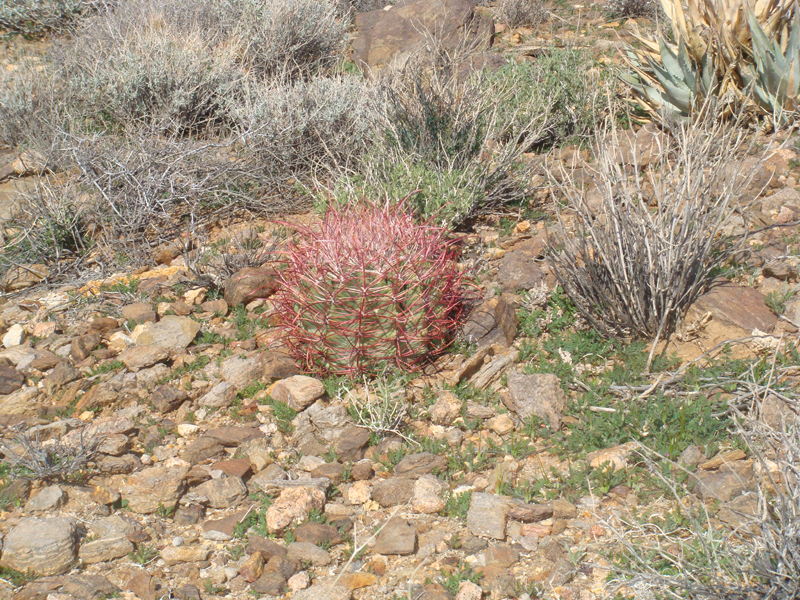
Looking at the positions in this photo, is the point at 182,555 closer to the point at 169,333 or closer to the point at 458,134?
the point at 169,333

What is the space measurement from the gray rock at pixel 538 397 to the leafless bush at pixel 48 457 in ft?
6.14

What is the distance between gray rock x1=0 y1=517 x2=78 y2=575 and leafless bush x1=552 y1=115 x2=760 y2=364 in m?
2.52

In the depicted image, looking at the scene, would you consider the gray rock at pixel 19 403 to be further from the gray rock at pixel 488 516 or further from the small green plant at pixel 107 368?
the gray rock at pixel 488 516

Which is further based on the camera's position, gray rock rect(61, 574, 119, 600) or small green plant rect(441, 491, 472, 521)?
small green plant rect(441, 491, 472, 521)

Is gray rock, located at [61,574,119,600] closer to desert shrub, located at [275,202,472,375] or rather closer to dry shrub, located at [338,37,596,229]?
desert shrub, located at [275,202,472,375]

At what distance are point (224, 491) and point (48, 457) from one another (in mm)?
744

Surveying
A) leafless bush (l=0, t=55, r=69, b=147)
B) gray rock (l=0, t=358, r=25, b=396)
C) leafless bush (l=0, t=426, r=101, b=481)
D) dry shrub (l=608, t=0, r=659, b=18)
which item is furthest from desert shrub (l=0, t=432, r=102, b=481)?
dry shrub (l=608, t=0, r=659, b=18)

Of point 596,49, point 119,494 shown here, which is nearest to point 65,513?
point 119,494

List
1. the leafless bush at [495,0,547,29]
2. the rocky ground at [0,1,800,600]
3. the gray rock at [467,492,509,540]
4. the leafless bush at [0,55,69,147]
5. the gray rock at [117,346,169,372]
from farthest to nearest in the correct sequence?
the leafless bush at [495,0,547,29]
the leafless bush at [0,55,69,147]
the gray rock at [117,346,169,372]
the gray rock at [467,492,509,540]
the rocky ground at [0,1,800,600]

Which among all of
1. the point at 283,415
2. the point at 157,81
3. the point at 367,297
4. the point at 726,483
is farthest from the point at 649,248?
the point at 157,81

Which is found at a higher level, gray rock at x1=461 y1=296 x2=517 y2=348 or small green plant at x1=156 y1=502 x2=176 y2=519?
gray rock at x1=461 y1=296 x2=517 y2=348

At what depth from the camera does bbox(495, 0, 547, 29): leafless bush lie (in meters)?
8.48

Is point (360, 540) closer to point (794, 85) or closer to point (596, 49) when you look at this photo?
point (794, 85)

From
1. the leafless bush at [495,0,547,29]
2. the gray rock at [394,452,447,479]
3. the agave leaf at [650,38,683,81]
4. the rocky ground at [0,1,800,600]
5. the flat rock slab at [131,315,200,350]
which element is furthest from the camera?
the leafless bush at [495,0,547,29]
